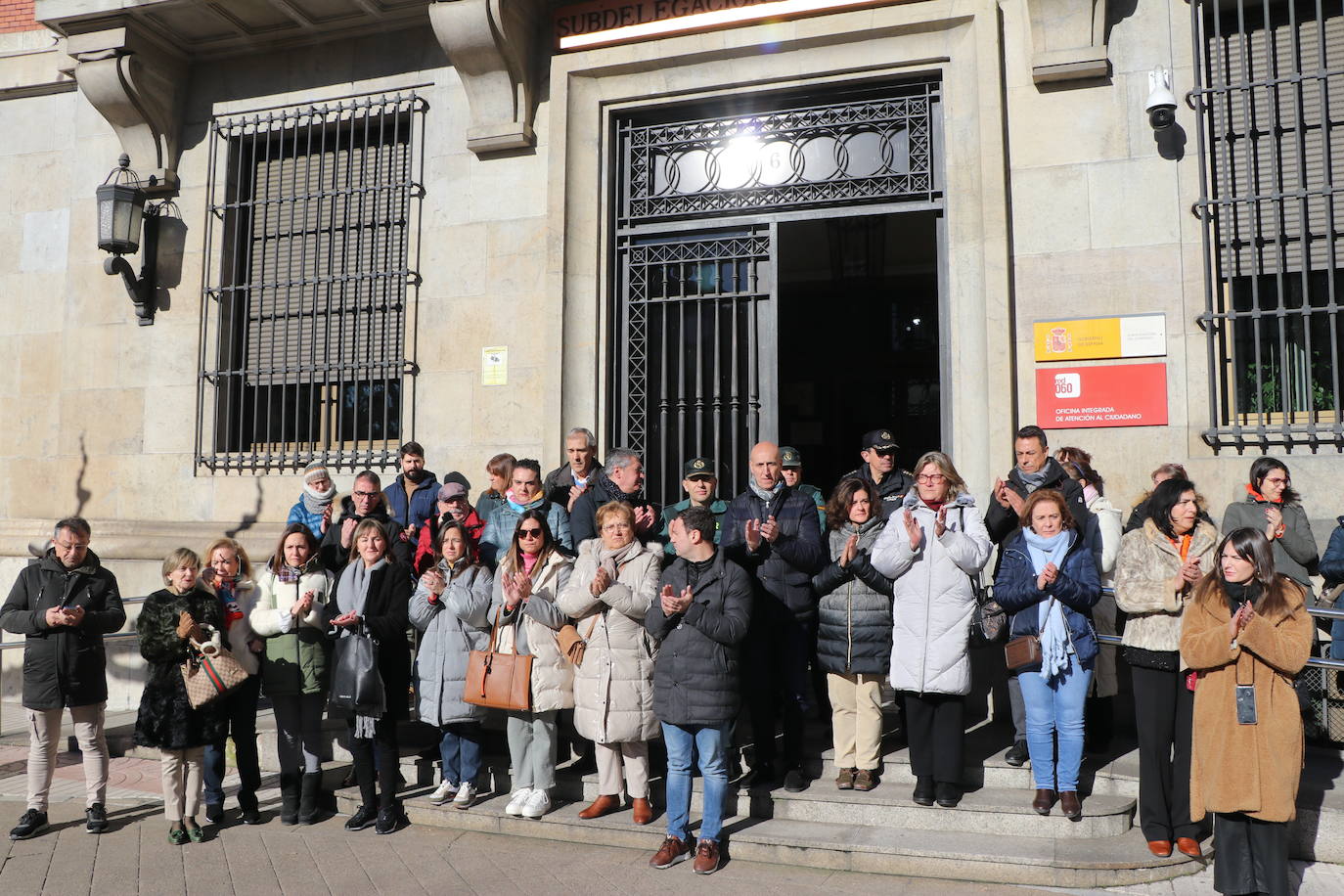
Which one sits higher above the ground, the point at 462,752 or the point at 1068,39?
the point at 1068,39

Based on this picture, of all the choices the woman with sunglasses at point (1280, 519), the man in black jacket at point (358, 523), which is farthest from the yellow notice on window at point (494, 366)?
the woman with sunglasses at point (1280, 519)

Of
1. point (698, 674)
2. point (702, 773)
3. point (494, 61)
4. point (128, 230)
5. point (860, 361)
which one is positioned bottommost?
point (702, 773)

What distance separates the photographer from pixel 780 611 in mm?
5703

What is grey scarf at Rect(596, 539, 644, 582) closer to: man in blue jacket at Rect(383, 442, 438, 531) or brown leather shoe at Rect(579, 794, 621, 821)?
brown leather shoe at Rect(579, 794, 621, 821)

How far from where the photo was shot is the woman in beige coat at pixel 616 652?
5344 millimetres

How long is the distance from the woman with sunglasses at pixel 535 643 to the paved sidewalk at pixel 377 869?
36 cm

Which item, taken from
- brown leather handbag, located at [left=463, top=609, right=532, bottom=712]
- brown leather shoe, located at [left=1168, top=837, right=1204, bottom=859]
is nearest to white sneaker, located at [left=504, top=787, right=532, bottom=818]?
brown leather handbag, located at [left=463, top=609, right=532, bottom=712]

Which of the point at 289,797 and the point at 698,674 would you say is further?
the point at 289,797

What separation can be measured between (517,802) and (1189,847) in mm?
3326

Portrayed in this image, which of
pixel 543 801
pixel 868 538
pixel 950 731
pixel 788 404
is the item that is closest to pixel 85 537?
pixel 543 801

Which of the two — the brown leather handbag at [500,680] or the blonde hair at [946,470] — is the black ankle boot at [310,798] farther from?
the blonde hair at [946,470]

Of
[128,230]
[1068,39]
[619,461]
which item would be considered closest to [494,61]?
[128,230]

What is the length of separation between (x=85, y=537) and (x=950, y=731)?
4.99 m

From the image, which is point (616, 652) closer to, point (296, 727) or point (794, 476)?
point (794, 476)
